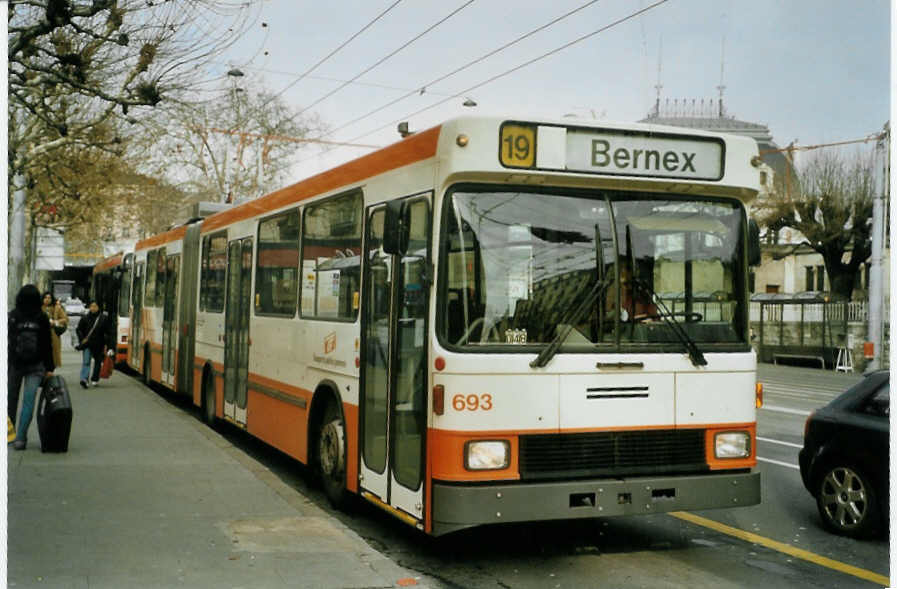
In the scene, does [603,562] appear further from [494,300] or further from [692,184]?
[692,184]

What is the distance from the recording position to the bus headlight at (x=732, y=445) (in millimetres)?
6930

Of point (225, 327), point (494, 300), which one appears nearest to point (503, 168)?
point (494, 300)

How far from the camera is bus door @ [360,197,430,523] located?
674 centimetres

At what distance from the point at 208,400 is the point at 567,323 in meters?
8.42

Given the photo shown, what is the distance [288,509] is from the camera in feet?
26.7

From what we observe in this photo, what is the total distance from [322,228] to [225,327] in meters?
4.12

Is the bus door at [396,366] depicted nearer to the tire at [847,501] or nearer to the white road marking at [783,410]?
the tire at [847,501]

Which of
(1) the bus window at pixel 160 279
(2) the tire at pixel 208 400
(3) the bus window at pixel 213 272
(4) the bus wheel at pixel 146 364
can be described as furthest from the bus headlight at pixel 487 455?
(4) the bus wheel at pixel 146 364

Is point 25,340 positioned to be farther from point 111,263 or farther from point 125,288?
point 111,263

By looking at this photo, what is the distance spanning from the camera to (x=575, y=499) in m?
6.46

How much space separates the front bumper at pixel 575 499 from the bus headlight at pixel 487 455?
13cm

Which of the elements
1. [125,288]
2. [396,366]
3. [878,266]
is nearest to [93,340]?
[125,288]

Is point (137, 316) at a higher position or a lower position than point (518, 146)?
lower

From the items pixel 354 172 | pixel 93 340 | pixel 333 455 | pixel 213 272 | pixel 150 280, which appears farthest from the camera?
pixel 150 280
